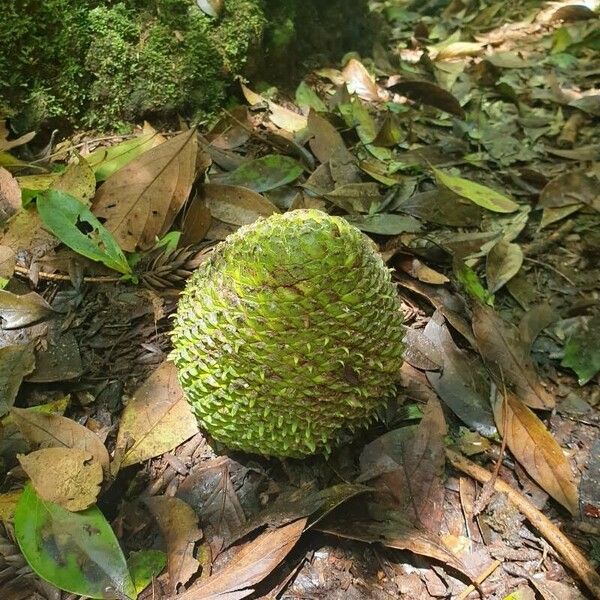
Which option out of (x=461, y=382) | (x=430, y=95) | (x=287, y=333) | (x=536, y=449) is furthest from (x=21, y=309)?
(x=430, y=95)

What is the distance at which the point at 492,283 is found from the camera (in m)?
2.71

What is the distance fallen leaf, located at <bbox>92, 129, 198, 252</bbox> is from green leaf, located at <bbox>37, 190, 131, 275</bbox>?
2.9 inches

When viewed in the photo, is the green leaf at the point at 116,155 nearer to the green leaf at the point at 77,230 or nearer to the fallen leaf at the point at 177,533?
the green leaf at the point at 77,230

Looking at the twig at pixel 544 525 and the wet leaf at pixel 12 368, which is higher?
the wet leaf at pixel 12 368

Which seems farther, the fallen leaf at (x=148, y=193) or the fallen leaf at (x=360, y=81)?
the fallen leaf at (x=360, y=81)

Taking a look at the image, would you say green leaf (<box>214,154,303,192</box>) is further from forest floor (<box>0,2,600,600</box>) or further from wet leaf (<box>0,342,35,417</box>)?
wet leaf (<box>0,342,35,417</box>)

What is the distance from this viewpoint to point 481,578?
1900 mm

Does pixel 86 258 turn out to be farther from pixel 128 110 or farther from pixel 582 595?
pixel 582 595

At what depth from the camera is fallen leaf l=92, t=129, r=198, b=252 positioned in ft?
8.20

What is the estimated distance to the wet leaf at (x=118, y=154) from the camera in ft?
8.81

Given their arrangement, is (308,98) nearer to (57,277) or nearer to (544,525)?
(57,277)

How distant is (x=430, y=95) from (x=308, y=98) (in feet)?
2.36

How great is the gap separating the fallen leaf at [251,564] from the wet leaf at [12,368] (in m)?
0.85

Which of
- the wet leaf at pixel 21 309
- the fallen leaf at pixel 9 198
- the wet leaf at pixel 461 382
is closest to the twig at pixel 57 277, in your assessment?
the wet leaf at pixel 21 309
